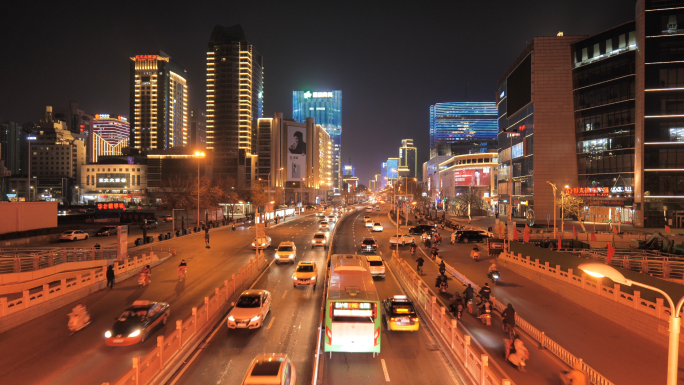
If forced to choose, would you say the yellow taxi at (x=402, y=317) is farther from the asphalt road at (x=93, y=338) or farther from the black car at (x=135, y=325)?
the black car at (x=135, y=325)

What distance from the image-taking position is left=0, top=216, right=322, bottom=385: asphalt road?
1117cm

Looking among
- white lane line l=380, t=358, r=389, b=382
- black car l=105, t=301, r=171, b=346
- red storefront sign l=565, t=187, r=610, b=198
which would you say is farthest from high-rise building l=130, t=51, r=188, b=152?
white lane line l=380, t=358, r=389, b=382

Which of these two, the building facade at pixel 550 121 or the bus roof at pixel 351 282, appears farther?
the building facade at pixel 550 121

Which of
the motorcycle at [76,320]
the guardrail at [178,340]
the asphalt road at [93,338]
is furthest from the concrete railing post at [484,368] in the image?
the motorcycle at [76,320]

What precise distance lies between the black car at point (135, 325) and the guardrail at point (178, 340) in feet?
2.88

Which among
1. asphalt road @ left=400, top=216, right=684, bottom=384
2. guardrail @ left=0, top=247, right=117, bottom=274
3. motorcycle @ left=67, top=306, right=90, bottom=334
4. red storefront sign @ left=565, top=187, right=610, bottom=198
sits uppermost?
red storefront sign @ left=565, top=187, right=610, bottom=198

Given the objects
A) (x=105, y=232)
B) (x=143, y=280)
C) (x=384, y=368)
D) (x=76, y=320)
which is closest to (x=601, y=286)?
(x=384, y=368)

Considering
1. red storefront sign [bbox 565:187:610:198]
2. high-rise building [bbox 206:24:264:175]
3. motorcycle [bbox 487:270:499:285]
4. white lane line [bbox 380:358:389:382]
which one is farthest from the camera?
high-rise building [bbox 206:24:264:175]

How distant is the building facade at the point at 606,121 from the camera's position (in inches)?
2099

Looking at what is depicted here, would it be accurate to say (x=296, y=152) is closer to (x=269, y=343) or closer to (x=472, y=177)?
(x=472, y=177)

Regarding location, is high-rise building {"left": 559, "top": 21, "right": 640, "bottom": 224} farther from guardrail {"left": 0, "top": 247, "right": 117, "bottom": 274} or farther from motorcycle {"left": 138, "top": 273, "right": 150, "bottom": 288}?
guardrail {"left": 0, "top": 247, "right": 117, "bottom": 274}

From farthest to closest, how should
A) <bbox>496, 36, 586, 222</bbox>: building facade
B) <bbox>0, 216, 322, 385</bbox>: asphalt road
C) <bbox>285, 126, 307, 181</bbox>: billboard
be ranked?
<bbox>285, 126, 307, 181</bbox>: billboard → <bbox>496, 36, 586, 222</bbox>: building facade → <bbox>0, 216, 322, 385</bbox>: asphalt road

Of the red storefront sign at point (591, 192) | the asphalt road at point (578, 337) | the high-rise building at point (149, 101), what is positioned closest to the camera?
the asphalt road at point (578, 337)

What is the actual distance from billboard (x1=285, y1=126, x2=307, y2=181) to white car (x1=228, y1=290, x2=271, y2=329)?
5222 inches
